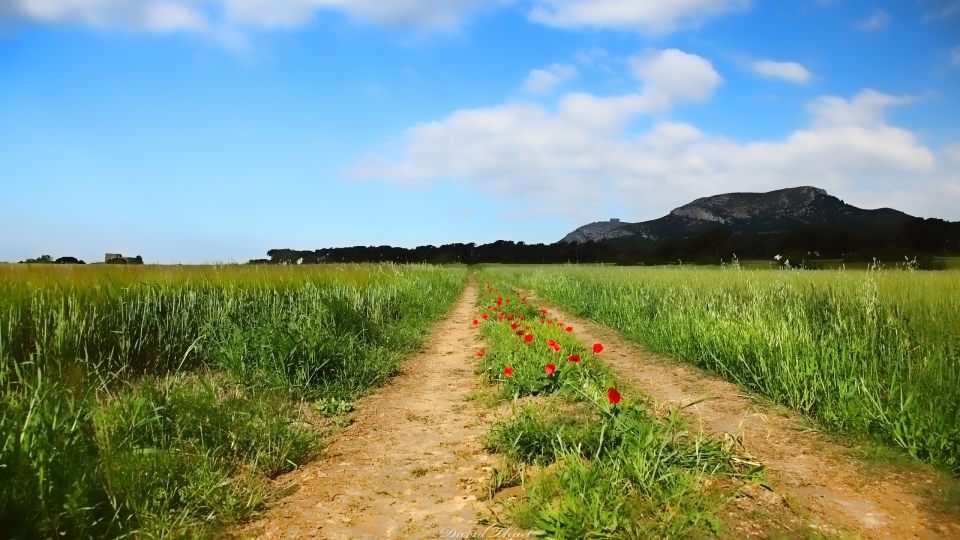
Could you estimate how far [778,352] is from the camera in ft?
19.7

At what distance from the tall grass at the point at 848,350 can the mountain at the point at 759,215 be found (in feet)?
387

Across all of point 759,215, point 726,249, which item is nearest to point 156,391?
point 726,249

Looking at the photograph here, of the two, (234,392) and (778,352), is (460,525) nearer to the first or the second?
(234,392)

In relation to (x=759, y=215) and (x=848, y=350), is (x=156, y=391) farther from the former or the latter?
(x=759, y=215)

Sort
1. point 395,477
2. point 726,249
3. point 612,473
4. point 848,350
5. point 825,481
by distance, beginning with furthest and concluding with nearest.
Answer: point 726,249 < point 848,350 < point 395,477 < point 825,481 < point 612,473

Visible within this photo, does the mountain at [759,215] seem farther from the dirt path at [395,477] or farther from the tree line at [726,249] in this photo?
the dirt path at [395,477]

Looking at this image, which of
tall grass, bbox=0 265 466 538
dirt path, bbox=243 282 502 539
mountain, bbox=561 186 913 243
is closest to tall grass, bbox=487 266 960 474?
dirt path, bbox=243 282 502 539

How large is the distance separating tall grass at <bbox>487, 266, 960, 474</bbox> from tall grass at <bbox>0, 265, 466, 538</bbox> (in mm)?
4634

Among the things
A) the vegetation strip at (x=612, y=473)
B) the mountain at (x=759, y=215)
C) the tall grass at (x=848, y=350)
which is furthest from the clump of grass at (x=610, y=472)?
the mountain at (x=759, y=215)

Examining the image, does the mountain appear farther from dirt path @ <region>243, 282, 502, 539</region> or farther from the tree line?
dirt path @ <region>243, 282, 502, 539</region>

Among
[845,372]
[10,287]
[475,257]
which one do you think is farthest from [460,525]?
[475,257]

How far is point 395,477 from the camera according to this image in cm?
374

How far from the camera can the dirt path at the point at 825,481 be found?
2961 mm

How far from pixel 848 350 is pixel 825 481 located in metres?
2.73
